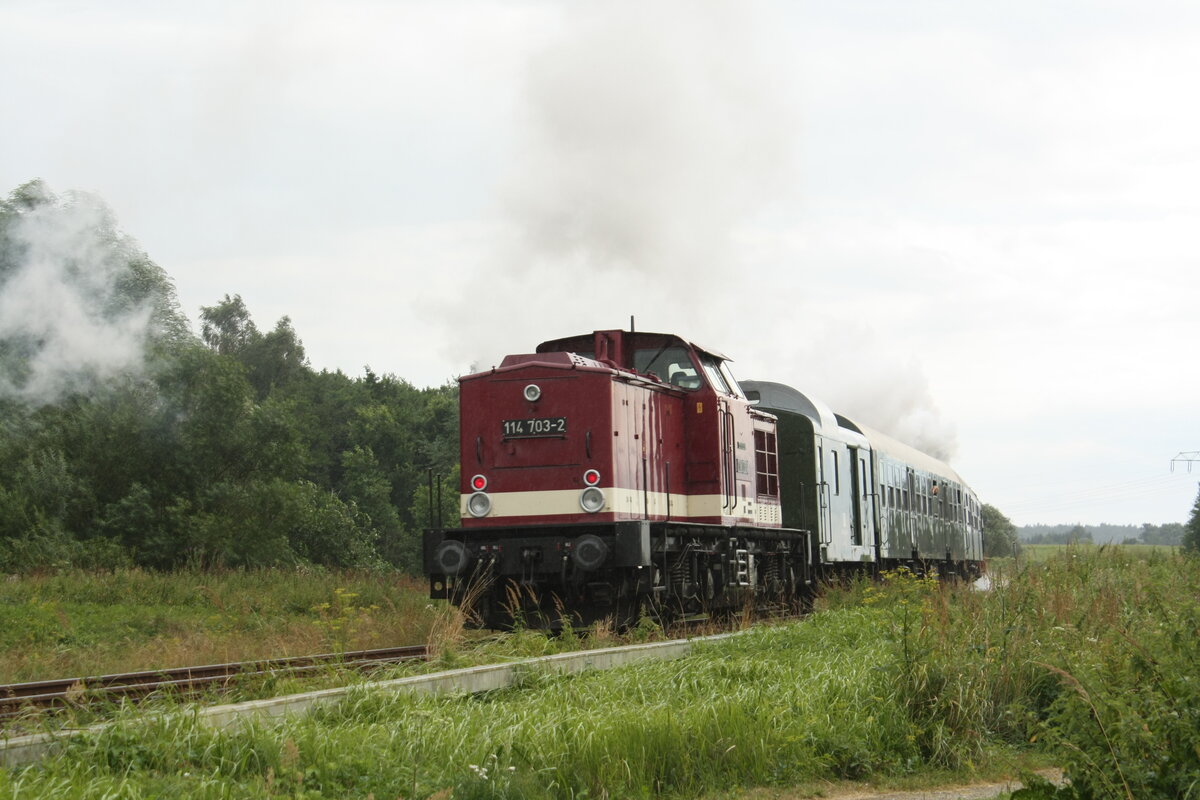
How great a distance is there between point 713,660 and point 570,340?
5738 mm

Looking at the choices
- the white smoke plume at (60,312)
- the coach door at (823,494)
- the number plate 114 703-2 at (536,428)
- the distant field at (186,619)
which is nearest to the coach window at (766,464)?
the coach door at (823,494)

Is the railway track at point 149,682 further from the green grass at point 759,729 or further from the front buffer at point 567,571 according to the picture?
the front buffer at point 567,571

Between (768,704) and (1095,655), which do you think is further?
(768,704)

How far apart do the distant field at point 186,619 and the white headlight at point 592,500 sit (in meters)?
2.27

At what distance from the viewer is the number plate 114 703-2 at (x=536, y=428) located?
13.8 meters

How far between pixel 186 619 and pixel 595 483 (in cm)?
943

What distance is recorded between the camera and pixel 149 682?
925 cm

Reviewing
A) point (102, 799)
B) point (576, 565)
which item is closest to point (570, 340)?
point (576, 565)

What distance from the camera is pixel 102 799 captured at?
16.9 ft

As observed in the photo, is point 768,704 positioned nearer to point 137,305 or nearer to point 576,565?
point 576,565

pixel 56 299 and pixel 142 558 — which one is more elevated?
pixel 56 299

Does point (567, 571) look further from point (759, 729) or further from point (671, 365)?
point (759, 729)

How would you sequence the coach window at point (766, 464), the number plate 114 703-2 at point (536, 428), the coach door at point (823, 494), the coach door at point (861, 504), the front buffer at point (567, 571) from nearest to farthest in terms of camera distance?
1. the front buffer at point (567, 571)
2. the number plate 114 703-2 at point (536, 428)
3. the coach window at point (766, 464)
4. the coach door at point (823, 494)
5. the coach door at point (861, 504)

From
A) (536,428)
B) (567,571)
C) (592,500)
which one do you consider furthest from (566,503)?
(536,428)
